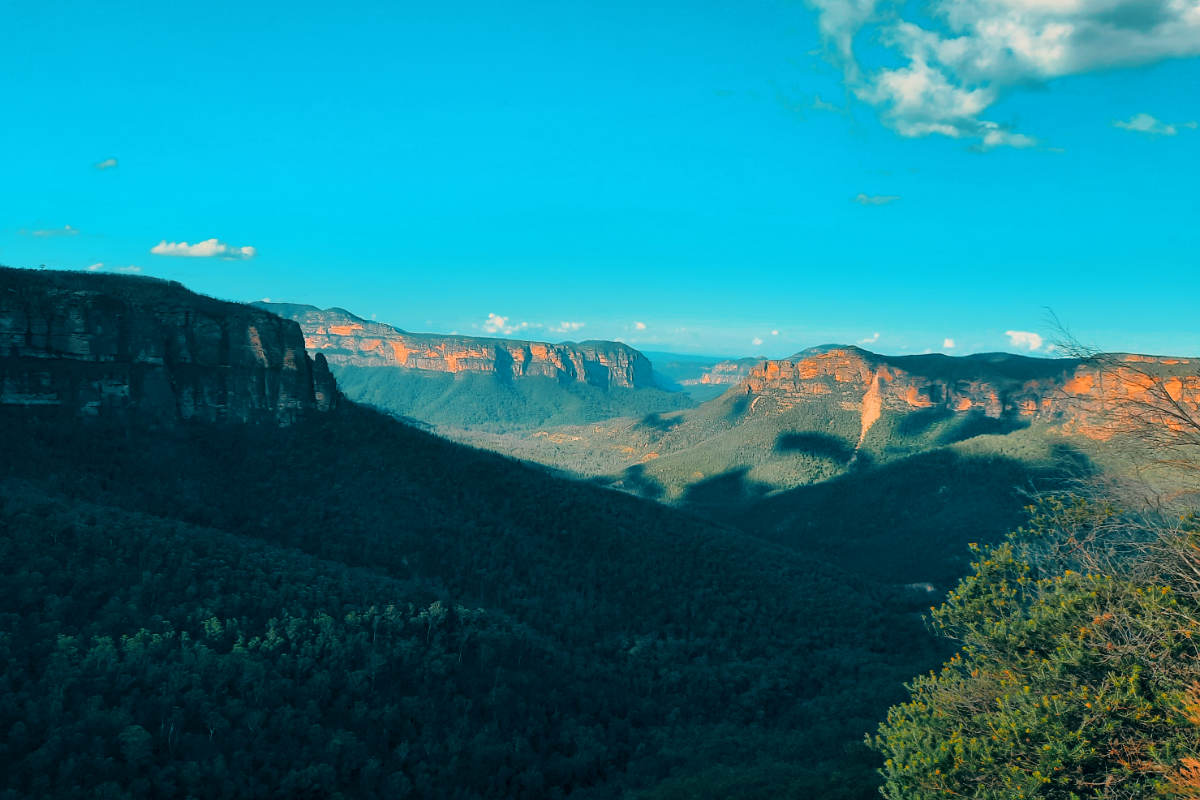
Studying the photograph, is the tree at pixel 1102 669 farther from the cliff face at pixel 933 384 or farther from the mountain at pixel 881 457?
the cliff face at pixel 933 384

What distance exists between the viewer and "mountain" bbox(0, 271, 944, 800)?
30.5m

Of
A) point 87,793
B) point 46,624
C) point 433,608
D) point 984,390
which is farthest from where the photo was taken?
point 984,390

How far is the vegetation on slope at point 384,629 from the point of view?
99.6 ft

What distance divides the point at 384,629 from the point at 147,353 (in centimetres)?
4006

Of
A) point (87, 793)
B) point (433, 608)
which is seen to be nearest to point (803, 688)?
point (433, 608)

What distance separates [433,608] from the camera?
141 feet

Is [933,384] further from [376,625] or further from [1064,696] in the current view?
[1064,696]

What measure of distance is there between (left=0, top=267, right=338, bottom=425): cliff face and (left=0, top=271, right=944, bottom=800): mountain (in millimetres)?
475

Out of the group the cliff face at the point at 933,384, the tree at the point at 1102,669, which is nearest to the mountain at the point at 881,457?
the cliff face at the point at 933,384

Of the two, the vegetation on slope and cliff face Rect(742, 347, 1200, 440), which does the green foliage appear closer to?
A: the vegetation on slope

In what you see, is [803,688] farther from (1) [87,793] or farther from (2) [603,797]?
(1) [87,793]

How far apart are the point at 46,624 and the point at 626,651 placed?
126ft

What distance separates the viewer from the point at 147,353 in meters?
60.0

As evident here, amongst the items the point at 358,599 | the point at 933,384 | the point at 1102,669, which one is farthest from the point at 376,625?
the point at 933,384
